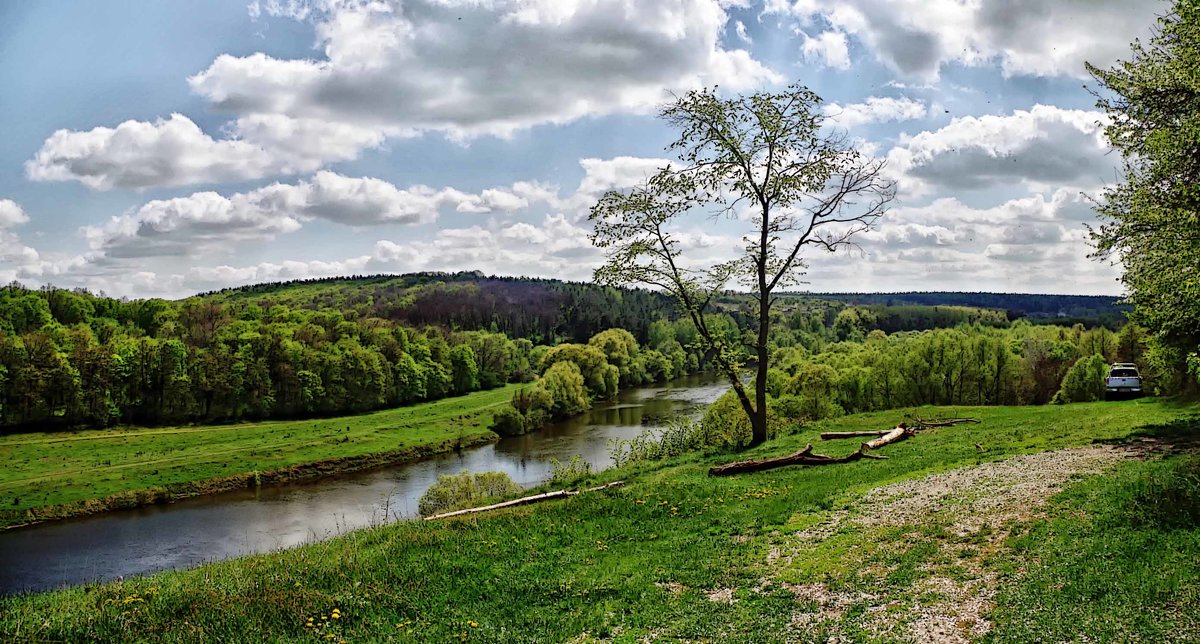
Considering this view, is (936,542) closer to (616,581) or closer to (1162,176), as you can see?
(616,581)

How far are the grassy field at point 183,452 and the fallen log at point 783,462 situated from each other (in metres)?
50.8

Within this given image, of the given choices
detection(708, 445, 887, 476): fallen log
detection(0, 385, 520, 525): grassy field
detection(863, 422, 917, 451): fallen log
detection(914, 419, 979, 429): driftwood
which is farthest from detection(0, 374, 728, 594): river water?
detection(914, 419, 979, 429): driftwood

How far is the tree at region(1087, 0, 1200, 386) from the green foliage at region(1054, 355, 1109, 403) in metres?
44.3

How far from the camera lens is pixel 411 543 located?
567 inches

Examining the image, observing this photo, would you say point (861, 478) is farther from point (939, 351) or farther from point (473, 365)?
point (473, 365)

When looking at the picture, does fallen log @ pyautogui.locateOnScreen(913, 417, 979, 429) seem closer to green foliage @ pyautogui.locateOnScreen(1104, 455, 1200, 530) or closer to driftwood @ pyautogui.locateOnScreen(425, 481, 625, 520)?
green foliage @ pyautogui.locateOnScreen(1104, 455, 1200, 530)

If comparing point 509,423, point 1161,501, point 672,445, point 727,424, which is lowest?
point 509,423

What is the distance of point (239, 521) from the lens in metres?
46.8

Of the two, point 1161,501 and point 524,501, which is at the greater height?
point 1161,501

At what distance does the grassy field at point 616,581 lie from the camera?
966cm

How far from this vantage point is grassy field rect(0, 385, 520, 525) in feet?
174

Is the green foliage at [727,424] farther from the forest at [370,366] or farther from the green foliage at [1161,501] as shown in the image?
the green foliage at [1161,501]

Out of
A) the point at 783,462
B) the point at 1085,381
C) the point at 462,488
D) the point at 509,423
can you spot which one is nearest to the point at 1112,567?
the point at 783,462

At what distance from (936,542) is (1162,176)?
1124 centimetres
